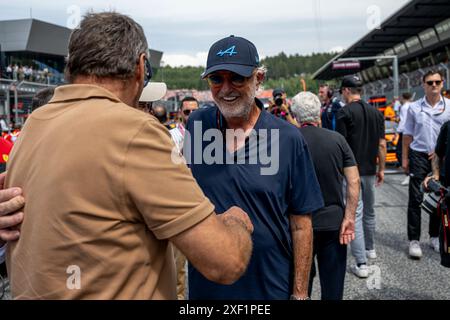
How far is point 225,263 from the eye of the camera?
1.34 meters

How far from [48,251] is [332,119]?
6578 millimetres

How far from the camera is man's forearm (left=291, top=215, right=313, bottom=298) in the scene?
2385mm

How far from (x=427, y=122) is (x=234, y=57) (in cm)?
405

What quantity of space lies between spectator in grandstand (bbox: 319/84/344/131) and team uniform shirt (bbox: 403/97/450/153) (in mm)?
1572

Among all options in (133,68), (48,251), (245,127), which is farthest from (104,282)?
(245,127)

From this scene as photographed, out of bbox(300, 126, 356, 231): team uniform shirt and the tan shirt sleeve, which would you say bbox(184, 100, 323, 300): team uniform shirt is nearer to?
the tan shirt sleeve

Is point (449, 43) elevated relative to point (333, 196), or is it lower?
elevated

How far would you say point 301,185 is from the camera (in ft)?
7.77

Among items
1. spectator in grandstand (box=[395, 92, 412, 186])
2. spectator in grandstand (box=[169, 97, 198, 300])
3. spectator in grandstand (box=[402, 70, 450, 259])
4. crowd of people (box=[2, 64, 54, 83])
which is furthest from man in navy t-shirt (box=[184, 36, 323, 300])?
crowd of people (box=[2, 64, 54, 83])

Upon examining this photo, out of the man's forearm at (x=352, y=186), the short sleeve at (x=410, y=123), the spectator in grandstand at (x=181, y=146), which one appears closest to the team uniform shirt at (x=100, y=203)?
the spectator in grandstand at (x=181, y=146)

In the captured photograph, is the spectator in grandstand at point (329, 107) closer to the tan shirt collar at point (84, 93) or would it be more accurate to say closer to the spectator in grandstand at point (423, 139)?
the spectator in grandstand at point (423, 139)

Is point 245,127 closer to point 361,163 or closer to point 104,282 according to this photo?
point 104,282

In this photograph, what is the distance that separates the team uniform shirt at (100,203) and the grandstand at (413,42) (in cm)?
2138

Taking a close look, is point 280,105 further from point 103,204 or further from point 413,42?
point 413,42
